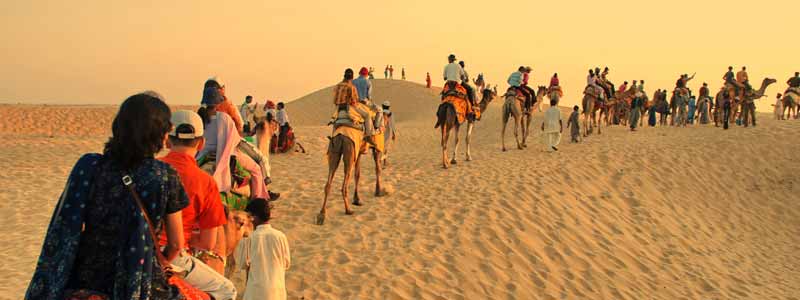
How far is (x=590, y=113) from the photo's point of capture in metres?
21.5

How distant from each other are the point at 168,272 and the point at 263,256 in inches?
79.8

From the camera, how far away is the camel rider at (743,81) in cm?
2106

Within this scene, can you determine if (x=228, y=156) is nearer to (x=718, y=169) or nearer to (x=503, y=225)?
(x=503, y=225)

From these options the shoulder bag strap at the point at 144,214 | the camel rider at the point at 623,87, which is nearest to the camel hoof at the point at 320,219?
the shoulder bag strap at the point at 144,214

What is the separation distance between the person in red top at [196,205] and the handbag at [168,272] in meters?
0.11

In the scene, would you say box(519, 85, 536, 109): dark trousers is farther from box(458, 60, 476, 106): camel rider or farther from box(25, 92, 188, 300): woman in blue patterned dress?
box(25, 92, 188, 300): woman in blue patterned dress

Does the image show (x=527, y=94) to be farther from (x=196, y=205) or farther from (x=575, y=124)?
(x=196, y=205)

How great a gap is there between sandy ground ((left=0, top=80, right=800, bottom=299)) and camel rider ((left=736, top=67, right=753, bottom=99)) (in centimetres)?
224

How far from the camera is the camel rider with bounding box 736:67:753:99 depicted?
21.1m

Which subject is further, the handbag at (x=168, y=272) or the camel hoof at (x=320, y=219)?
the camel hoof at (x=320, y=219)

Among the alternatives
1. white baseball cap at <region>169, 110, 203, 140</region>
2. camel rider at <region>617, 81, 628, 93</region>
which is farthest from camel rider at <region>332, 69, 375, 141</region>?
camel rider at <region>617, 81, 628, 93</region>

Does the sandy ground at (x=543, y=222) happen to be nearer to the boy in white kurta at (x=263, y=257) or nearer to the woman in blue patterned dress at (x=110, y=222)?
the boy in white kurta at (x=263, y=257)

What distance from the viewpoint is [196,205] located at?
324 cm

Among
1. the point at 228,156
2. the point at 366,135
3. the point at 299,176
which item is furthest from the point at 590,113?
the point at 228,156
